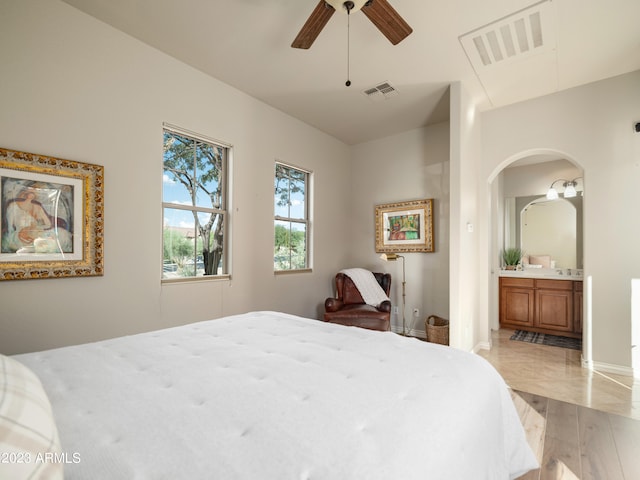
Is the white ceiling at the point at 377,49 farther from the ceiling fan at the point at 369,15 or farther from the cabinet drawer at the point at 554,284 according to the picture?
the cabinet drawer at the point at 554,284

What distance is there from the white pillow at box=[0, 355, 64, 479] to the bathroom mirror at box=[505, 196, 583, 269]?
5.90 meters

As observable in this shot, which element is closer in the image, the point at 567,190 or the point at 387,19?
the point at 387,19

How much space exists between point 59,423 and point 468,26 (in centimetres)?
325

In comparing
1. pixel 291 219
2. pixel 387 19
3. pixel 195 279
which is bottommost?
pixel 195 279

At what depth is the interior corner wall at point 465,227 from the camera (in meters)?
3.21

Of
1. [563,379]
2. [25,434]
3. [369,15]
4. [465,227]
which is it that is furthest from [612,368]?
[25,434]

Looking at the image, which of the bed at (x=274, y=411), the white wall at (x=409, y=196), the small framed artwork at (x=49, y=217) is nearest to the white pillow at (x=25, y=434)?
the bed at (x=274, y=411)

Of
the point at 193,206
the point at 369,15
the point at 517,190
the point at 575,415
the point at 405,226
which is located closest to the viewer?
the point at 369,15

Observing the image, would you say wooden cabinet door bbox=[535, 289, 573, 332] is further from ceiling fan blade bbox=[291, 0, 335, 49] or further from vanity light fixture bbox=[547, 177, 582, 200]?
ceiling fan blade bbox=[291, 0, 335, 49]

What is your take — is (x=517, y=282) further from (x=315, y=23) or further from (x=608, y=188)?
(x=315, y=23)

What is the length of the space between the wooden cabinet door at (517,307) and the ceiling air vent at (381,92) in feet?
10.8

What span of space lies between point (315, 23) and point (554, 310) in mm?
4591

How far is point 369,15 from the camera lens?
1934 mm

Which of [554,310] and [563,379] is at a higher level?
[554,310]
